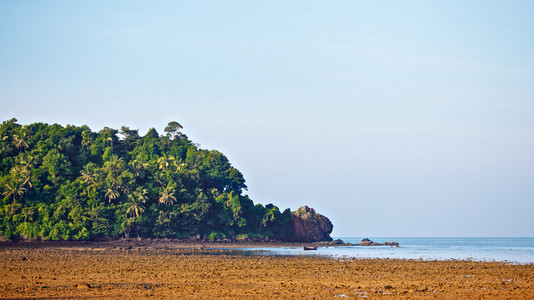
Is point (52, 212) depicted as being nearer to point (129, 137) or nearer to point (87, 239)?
point (87, 239)

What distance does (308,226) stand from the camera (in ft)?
413

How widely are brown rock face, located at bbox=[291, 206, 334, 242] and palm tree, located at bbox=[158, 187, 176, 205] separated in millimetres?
36141

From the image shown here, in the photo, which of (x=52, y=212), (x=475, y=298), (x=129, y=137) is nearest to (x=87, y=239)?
(x=52, y=212)

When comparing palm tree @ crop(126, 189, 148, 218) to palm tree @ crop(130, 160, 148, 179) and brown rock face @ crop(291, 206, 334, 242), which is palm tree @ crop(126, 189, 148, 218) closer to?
palm tree @ crop(130, 160, 148, 179)

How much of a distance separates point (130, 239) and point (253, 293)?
7055 centimetres

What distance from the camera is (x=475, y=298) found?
75.8ft

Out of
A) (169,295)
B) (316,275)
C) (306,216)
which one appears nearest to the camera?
(169,295)

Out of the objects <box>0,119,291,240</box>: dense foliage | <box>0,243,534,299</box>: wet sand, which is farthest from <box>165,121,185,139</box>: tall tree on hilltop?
<box>0,243,534,299</box>: wet sand

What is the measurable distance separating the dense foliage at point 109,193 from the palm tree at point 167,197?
0.61 feet

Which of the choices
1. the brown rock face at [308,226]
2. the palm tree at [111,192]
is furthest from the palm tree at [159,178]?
the brown rock face at [308,226]

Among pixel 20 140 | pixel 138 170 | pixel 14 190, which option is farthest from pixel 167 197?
pixel 20 140

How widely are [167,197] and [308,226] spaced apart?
41.2m

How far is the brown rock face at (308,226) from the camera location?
12456cm

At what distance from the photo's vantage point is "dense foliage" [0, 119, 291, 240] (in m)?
84.6
